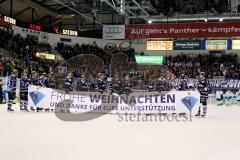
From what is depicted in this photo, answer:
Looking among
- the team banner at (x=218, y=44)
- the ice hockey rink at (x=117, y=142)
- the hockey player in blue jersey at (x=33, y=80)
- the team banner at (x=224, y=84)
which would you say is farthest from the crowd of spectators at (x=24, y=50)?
the ice hockey rink at (x=117, y=142)

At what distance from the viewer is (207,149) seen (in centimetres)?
683

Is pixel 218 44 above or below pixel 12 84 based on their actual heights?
above

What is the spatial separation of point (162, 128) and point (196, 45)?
2166 cm

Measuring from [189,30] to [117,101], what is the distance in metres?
17.9

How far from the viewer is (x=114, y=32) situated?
32.7 m

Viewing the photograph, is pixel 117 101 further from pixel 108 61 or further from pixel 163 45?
pixel 108 61

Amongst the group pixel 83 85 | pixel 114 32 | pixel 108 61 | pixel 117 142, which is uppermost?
pixel 114 32

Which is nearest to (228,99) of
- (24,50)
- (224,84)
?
(224,84)

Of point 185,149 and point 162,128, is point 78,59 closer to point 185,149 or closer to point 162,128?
point 162,128

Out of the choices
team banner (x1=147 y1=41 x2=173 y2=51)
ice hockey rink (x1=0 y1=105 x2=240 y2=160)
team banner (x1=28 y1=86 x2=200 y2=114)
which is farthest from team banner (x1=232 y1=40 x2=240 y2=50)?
ice hockey rink (x1=0 y1=105 x2=240 y2=160)

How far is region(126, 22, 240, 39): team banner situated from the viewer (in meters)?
29.3

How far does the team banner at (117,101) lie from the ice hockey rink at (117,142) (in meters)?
3.29

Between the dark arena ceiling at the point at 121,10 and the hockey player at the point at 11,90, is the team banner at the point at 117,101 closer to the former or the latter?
the hockey player at the point at 11,90

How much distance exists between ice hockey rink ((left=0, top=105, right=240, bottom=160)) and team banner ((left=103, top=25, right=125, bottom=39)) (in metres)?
22.6
